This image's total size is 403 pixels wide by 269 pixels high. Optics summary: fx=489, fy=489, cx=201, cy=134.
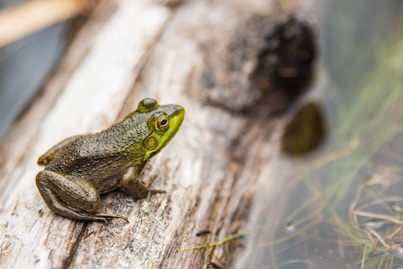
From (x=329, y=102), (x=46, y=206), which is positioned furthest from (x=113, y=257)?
(x=329, y=102)

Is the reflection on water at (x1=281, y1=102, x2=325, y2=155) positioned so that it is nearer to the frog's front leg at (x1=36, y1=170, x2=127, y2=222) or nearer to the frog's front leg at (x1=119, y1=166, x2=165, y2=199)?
the frog's front leg at (x1=119, y1=166, x2=165, y2=199)

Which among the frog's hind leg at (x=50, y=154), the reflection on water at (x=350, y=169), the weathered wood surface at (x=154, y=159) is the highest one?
the frog's hind leg at (x=50, y=154)

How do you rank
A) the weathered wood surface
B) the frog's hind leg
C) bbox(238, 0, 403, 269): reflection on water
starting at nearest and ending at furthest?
the weathered wood surface → the frog's hind leg → bbox(238, 0, 403, 269): reflection on water

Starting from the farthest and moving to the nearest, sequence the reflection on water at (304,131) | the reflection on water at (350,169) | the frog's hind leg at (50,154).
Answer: the reflection on water at (304,131), the reflection on water at (350,169), the frog's hind leg at (50,154)

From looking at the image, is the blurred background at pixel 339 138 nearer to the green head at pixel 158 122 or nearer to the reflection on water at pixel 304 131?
the reflection on water at pixel 304 131

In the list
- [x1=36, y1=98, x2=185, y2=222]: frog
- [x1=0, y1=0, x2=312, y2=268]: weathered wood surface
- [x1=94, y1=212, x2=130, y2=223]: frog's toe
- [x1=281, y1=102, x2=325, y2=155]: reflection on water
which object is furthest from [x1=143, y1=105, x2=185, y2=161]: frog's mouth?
[x1=281, y1=102, x2=325, y2=155]: reflection on water

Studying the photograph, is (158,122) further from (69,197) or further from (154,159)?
(69,197)

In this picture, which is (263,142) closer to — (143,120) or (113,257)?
(143,120)

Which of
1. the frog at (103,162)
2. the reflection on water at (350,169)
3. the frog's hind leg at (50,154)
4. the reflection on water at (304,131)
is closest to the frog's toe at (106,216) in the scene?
the frog at (103,162)
